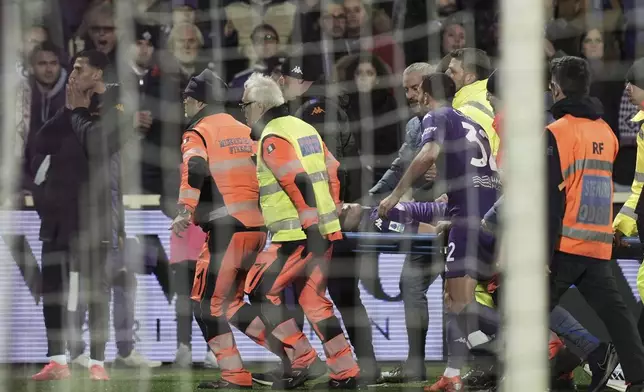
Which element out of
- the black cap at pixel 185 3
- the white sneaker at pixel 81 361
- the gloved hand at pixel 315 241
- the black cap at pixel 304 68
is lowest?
the white sneaker at pixel 81 361

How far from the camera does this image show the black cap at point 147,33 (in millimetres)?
8812

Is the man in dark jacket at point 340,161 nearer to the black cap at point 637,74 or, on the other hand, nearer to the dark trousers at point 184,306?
the dark trousers at point 184,306

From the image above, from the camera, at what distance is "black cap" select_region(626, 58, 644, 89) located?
280 inches

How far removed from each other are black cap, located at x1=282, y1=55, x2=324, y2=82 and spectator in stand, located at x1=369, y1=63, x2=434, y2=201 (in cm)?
53

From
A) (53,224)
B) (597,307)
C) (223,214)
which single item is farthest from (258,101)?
(597,307)

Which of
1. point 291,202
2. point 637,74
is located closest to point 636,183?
point 637,74

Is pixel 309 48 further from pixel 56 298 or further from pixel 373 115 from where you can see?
pixel 56 298

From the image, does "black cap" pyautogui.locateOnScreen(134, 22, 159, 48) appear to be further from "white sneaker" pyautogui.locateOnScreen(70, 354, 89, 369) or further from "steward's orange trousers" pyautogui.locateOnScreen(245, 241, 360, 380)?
"white sneaker" pyautogui.locateOnScreen(70, 354, 89, 369)

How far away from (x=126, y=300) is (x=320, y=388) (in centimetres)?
152

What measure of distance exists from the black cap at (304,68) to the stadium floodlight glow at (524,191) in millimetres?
4396

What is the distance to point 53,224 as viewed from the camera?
28.2ft

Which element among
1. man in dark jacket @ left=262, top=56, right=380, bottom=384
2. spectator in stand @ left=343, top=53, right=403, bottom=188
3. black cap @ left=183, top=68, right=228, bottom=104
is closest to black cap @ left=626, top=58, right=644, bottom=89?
spectator in stand @ left=343, top=53, right=403, bottom=188

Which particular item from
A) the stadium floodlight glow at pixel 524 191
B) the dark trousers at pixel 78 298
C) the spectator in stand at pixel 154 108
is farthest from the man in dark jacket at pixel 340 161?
the stadium floodlight glow at pixel 524 191

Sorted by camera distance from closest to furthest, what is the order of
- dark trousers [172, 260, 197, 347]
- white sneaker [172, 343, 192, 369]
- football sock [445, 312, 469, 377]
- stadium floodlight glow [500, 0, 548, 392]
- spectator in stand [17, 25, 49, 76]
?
stadium floodlight glow [500, 0, 548, 392] < football sock [445, 312, 469, 377] < spectator in stand [17, 25, 49, 76] < white sneaker [172, 343, 192, 369] < dark trousers [172, 260, 197, 347]
